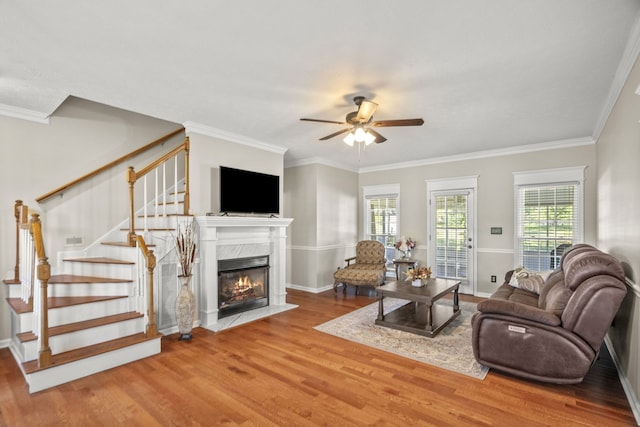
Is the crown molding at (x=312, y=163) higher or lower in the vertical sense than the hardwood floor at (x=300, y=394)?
higher

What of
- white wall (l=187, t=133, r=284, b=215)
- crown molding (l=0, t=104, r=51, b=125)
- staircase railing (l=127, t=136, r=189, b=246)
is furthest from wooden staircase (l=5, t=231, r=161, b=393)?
crown molding (l=0, t=104, r=51, b=125)

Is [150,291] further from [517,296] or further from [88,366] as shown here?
[517,296]

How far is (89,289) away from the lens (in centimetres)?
354

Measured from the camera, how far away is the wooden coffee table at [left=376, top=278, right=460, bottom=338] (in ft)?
12.7

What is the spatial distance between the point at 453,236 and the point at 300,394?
464 centimetres

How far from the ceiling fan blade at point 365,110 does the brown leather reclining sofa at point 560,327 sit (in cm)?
217

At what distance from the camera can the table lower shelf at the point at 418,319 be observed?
3.88 m

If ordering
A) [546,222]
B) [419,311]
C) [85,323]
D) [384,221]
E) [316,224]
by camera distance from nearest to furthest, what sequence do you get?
[85,323] < [419,311] < [546,222] < [316,224] < [384,221]

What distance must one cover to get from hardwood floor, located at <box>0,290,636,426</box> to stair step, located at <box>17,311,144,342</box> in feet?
1.15

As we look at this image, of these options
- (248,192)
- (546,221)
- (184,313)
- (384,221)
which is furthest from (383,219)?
(184,313)

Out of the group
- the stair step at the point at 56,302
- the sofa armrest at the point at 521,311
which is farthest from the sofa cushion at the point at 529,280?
the stair step at the point at 56,302

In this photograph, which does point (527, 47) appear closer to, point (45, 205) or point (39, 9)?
point (39, 9)

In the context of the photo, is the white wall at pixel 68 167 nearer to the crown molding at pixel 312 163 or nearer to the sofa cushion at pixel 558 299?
the crown molding at pixel 312 163

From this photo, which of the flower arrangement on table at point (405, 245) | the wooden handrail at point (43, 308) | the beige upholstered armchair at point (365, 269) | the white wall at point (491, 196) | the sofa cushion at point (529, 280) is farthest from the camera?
the flower arrangement on table at point (405, 245)
